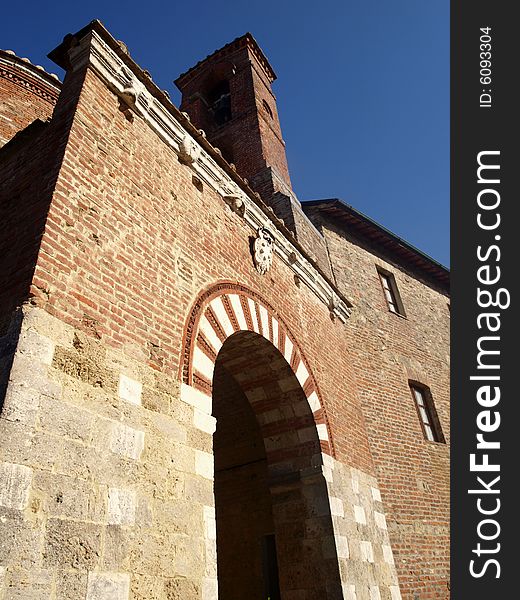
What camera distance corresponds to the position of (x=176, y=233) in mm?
4699

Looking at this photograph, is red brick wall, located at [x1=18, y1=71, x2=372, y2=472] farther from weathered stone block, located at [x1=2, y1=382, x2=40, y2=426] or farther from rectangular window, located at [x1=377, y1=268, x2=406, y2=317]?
rectangular window, located at [x1=377, y1=268, x2=406, y2=317]

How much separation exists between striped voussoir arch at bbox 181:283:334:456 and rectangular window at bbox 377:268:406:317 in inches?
241

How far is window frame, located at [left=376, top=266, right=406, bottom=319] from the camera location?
12102mm

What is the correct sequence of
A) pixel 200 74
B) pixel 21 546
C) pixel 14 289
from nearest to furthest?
pixel 21 546 → pixel 14 289 → pixel 200 74

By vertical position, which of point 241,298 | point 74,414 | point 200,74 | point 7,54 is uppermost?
point 200,74

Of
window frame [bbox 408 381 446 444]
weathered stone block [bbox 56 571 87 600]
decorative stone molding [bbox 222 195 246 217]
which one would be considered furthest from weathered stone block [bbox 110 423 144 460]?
window frame [bbox 408 381 446 444]

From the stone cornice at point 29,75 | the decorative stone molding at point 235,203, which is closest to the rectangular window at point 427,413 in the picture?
the decorative stone molding at point 235,203

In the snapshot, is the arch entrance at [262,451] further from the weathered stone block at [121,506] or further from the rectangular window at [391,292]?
the rectangular window at [391,292]

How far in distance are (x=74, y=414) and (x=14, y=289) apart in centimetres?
97

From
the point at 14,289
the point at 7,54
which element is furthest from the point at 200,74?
the point at 14,289

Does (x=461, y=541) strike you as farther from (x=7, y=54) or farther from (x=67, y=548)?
(x=7, y=54)

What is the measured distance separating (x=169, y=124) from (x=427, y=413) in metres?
8.72

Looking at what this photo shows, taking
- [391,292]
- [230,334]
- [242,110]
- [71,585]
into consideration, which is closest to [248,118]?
[242,110]

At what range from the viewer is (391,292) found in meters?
12.6
